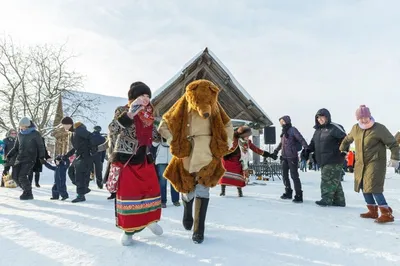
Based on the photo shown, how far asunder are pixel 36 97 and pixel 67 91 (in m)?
2.30

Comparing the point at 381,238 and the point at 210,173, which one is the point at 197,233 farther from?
the point at 381,238

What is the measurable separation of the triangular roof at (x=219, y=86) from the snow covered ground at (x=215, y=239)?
6201 millimetres

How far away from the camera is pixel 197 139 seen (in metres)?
3.42

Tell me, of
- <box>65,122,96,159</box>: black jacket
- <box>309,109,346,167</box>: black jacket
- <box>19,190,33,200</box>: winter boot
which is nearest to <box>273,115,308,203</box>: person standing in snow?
<box>309,109,346,167</box>: black jacket

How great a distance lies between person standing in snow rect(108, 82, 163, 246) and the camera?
10.4 feet

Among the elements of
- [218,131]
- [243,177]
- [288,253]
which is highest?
[218,131]

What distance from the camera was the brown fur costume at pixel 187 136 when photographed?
3.35 m

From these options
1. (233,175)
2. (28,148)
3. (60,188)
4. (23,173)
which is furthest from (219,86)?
(23,173)

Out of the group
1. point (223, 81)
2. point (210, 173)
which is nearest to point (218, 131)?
point (210, 173)

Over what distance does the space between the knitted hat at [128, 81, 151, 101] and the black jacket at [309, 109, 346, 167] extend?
3.77 meters

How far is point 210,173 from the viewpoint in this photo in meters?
3.41

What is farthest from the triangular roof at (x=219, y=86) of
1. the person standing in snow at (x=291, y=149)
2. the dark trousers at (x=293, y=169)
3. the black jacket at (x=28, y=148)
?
the dark trousers at (x=293, y=169)

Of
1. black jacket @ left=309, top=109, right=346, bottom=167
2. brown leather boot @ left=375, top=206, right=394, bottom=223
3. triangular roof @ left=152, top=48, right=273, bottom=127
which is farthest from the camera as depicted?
triangular roof @ left=152, top=48, right=273, bottom=127

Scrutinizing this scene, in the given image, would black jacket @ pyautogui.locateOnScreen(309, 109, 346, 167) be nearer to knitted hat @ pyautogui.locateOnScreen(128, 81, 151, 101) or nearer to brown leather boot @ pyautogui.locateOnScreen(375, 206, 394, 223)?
brown leather boot @ pyautogui.locateOnScreen(375, 206, 394, 223)
